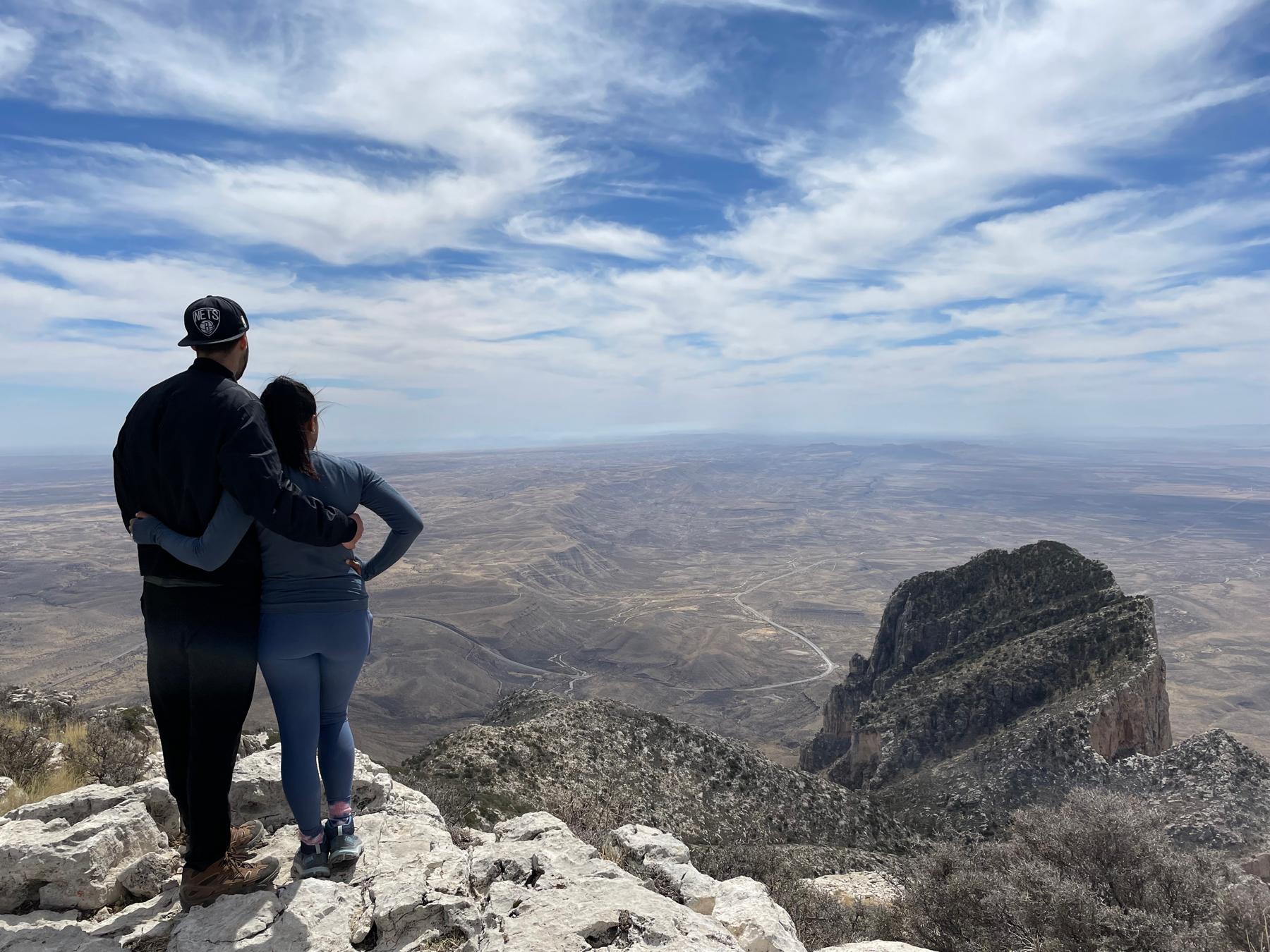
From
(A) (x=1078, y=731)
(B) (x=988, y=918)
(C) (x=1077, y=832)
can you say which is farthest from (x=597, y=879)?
(A) (x=1078, y=731)

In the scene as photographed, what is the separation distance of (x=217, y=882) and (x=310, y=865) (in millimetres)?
506

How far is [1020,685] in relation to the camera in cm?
3052

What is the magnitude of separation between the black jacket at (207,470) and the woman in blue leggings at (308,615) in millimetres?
114

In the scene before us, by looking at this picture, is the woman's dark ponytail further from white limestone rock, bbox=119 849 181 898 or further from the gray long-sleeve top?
white limestone rock, bbox=119 849 181 898

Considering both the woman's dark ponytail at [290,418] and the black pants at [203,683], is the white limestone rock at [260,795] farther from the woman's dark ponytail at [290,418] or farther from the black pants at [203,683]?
the woman's dark ponytail at [290,418]

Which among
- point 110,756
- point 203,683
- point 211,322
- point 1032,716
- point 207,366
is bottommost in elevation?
point 1032,716

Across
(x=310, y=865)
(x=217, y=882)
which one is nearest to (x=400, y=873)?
(x=310, y=865)

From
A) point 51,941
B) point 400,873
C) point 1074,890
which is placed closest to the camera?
point 51,941

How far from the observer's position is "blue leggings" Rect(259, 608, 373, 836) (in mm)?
4008

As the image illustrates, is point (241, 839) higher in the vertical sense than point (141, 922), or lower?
higher

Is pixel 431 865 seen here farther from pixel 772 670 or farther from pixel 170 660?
pixel 772 670

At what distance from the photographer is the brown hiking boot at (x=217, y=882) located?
158 inches

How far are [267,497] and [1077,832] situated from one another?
506 inches

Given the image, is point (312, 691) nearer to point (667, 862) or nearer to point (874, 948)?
point (667, 862)
